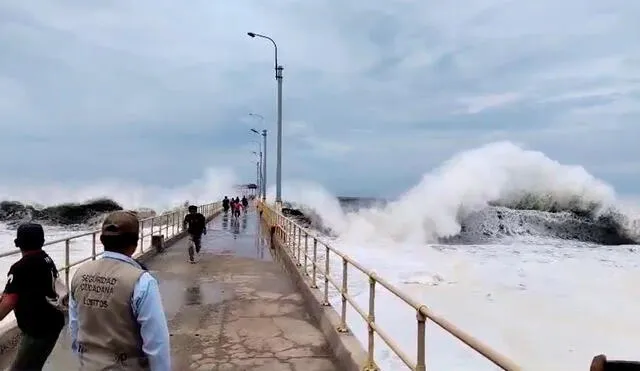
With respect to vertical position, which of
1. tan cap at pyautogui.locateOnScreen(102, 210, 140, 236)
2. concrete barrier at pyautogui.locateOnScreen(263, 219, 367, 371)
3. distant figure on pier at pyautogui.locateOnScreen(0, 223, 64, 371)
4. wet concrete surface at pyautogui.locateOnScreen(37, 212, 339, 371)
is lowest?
wet concrete surface at pyautogui.locateOnScreen(37, 212, 339, 371)

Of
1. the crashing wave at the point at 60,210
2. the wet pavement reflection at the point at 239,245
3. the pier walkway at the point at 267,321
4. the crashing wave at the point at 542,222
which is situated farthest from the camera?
the crashing wave at the point at 60,210

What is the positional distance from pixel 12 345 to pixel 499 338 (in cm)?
817

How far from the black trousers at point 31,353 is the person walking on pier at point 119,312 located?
1.45 metres

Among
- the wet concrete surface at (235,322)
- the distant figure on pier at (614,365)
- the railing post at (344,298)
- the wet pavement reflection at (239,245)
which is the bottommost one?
the wet pavement reflection at (239,245)

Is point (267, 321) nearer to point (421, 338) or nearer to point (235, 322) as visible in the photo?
point (235, 322)

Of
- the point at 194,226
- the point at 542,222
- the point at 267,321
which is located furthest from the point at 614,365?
the point at 542,222

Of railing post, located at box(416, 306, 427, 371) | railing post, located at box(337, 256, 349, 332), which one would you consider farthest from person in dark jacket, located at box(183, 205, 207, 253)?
railing post, located at box(416, 306, 427, 371)

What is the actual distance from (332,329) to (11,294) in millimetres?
3670

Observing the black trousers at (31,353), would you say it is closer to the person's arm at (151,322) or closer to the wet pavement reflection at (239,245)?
the person's arm at (151,322)

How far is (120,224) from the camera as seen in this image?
8.65ft

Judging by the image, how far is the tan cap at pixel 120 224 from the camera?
2621 millimetres

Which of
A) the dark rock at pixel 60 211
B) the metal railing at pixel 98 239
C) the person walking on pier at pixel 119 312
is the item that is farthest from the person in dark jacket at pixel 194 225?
the dark rock at pixel 60 211

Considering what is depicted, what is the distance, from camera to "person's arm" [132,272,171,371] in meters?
2.51

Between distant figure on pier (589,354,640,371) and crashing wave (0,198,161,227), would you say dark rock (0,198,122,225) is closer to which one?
crashing wave (0,198,161,227)
